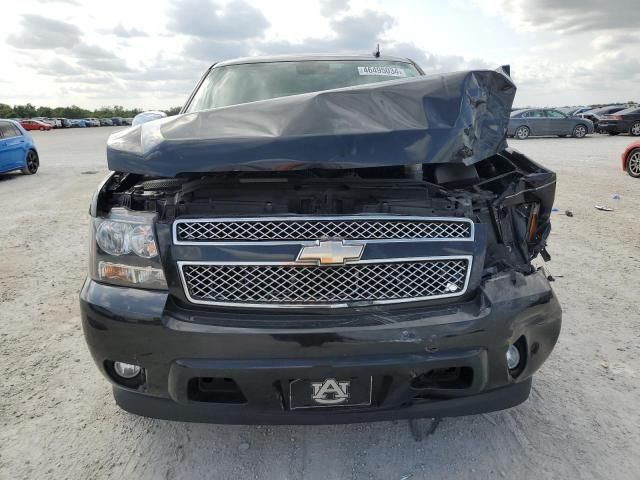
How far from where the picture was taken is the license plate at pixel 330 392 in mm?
1910

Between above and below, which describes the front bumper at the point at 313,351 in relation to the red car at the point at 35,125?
above

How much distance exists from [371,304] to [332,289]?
0.56 ft

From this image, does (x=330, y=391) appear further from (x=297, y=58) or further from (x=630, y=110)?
(x=630, y=110)

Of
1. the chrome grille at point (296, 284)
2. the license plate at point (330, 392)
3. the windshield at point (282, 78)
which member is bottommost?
the license plate at point (330, 392)

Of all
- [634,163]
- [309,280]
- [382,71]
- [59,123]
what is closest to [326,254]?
[309,280]

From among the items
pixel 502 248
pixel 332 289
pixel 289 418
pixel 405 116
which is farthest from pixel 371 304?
pixel 405 116

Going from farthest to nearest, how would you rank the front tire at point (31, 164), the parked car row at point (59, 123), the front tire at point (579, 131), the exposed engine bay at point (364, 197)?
the parked car row at point (59, 123), the front tire at point (579, 131), the front tire at point (31, 164), the exposed engine bay at point (364, 197)

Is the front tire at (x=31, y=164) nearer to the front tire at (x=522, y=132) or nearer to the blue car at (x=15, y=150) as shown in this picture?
the blue car at (x=15, y=150)

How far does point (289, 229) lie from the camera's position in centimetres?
197

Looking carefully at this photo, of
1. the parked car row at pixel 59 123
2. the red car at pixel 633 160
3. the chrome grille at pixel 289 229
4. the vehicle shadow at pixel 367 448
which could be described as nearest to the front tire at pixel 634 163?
the red car at pixel 633 160

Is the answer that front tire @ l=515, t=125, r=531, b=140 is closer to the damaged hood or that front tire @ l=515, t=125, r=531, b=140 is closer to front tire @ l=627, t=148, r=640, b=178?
front tire @ l=627, t=148, r=640, b=178

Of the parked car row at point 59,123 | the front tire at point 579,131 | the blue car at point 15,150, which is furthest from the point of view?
the parked car row at point 59,123

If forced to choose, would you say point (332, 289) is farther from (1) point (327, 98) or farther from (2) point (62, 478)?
(2) point (62, 478)

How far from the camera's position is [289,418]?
1.99 m
